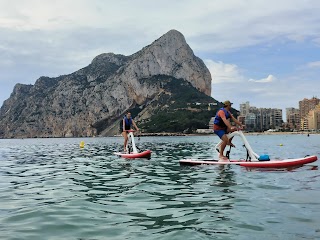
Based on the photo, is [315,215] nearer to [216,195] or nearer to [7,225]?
[216,195]

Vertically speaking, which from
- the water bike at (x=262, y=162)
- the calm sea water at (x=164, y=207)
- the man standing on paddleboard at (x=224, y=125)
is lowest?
the calm sea water at (x=164, y=207)

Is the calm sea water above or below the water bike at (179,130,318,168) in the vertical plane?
below

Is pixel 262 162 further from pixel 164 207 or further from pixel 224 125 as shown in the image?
pixel 164 207

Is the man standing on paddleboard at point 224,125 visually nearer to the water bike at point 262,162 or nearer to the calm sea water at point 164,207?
the water bike at point 262,162

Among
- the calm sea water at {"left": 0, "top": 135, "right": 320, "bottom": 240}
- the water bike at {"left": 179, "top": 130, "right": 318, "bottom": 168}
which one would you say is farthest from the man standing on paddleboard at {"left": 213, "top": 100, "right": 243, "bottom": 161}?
the calm sea water at {"left": 0, "top": 135, "right": 320, "bottom": 240}

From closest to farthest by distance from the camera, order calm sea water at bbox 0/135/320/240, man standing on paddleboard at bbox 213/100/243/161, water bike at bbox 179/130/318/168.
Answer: calm sea water at bbox 0/135/320/240, water bike at bbox 179/130/318/168, man standing on paddleboard at bbox 213/100/243/161

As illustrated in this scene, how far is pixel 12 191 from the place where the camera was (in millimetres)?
10438

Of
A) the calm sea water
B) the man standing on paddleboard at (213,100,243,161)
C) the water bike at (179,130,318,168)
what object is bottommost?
the calm sea water

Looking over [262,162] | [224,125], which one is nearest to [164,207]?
[262,162]

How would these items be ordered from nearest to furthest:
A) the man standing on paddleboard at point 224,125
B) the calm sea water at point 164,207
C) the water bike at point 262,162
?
the calm sea water at point 164,207
the water bike at point 262,162
the man standing on paddleboard at point 224,125

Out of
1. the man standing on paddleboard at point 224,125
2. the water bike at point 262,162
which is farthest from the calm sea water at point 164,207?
the man standing on paddleboard at point 224,125

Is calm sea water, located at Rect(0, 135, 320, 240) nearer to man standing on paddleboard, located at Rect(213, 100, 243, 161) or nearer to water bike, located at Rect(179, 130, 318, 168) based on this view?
water bike, located at Rect(179, 130, 318, 168)

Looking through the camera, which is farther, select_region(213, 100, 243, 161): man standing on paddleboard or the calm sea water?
select_region(213, 100, 243, 161): man standing on paddleboard

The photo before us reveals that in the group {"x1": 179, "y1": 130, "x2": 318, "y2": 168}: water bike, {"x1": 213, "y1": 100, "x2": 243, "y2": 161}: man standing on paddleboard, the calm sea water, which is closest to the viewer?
the calm sea water
